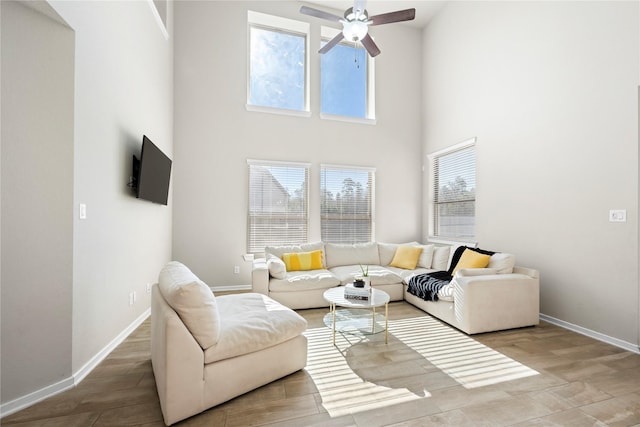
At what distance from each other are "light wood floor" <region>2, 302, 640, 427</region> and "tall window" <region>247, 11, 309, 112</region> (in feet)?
A: 13.3

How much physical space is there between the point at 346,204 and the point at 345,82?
2332mm

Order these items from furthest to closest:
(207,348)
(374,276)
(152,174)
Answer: (374,276) → (152,174) → (207,348)

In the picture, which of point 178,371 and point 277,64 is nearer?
point 178,371

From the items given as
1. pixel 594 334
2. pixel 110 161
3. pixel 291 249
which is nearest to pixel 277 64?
pixel 291 249

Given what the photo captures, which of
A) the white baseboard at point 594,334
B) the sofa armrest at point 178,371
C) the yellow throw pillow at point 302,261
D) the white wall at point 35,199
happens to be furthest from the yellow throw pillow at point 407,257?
the white wall at point 35,199

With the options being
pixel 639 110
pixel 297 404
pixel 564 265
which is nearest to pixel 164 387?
pixel 297 404

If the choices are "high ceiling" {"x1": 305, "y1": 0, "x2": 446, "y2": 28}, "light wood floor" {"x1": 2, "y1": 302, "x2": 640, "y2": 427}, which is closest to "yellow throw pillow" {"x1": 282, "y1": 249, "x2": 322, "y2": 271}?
"light wood floor" {"x1": 2, "y1": 302, "x2": 640, "y2": 427}

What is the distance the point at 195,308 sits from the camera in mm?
1731

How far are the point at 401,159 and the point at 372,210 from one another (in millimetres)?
1181

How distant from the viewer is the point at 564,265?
131 inches

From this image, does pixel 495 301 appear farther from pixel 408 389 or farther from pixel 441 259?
pixel 408 389

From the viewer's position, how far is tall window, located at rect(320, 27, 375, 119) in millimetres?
5430

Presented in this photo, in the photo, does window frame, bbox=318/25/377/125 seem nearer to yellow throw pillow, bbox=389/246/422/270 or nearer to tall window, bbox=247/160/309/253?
tall window, bbox=247/160/309/253

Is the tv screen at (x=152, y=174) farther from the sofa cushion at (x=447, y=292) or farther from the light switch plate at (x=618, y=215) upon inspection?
the light switch plate at (x=618, y=215)
